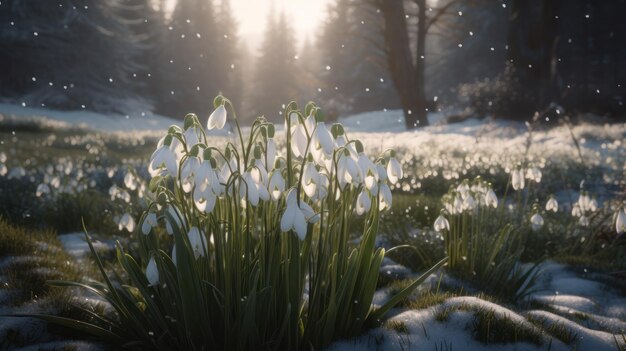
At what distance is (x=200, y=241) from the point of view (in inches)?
75.2

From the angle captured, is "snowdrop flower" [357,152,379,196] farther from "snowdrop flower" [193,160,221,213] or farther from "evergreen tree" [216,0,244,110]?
"evergreen tree" [216,0,244,110]

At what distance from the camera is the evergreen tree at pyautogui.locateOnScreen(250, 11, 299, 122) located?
43.1 meters

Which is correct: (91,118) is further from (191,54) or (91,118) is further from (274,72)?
(274,72)

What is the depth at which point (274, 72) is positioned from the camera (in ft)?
143

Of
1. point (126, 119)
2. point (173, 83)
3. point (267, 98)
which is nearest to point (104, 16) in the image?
point (126, 119)

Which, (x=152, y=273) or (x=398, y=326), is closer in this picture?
(x=152, y=273)

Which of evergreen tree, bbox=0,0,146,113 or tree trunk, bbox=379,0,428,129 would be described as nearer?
tree trunk, bbox=379,0,428,129

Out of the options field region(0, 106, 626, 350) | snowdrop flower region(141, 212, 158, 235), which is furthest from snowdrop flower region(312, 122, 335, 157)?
snowdrop flower region(141, 212, 158, 235)

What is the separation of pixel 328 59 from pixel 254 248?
4291 cm

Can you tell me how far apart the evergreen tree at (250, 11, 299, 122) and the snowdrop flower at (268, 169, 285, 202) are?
4138 centimetres

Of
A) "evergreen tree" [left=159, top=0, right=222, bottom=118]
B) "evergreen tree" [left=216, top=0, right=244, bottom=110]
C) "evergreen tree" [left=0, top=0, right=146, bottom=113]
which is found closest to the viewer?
"evergreen tree" [left=0, top=0, right=146, bottom=113]

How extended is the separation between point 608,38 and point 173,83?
30.0 m

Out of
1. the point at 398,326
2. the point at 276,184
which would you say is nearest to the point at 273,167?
the point at 276,184

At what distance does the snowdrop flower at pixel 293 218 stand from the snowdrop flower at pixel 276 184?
0.13 m
